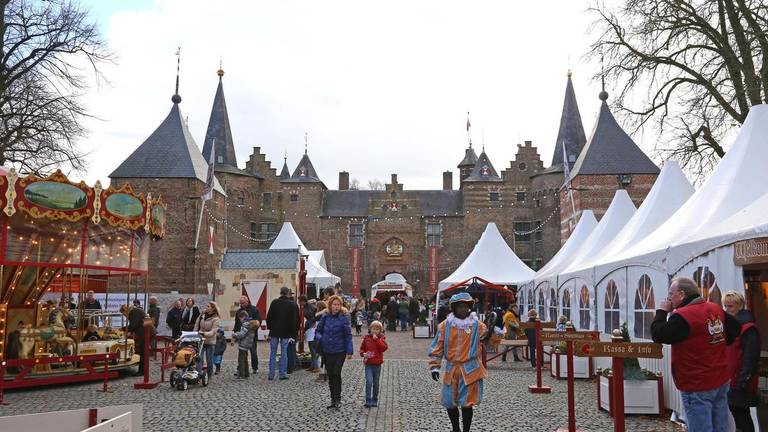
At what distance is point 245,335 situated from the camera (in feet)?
36.6

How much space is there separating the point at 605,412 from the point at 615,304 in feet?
9.40

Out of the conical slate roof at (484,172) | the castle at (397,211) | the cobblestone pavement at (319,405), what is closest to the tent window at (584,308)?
the cobblestone pavement at (319,405)

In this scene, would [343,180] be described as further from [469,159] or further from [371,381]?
[371,381]

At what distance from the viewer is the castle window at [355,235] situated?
4481cm

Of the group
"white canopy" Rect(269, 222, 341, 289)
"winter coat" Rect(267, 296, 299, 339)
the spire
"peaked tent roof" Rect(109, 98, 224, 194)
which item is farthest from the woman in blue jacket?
the spire

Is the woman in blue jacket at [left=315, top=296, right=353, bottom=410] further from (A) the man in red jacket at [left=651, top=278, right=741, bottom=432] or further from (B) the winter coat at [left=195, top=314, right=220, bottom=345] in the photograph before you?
(A) the man in red jacket at [left=651, top=278, right=741, bottom=432]

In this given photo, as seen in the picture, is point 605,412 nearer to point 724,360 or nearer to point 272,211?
point 724,360

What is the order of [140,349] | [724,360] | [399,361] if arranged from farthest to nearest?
[399,361], [140,349], [724,360]

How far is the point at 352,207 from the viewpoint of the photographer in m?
46.2

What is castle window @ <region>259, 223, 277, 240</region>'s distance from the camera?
44562 mm

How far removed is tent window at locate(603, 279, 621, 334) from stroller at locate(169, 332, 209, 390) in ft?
21.8

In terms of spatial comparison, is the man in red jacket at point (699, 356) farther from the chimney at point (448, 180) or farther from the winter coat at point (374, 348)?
the chimney at point (448, 180)

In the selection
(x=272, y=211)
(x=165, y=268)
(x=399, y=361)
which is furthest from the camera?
(x=272, y=211)

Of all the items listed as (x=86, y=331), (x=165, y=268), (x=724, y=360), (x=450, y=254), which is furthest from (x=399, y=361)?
(x=450, y=254)
